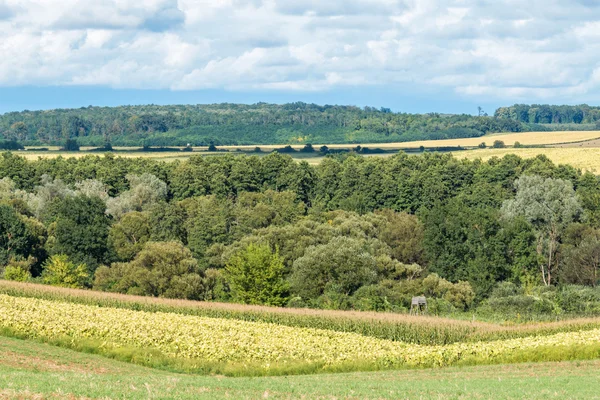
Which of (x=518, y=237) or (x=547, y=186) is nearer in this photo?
(x=518, y=237)

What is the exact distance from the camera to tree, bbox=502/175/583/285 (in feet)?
371

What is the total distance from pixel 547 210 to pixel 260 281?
54.9m

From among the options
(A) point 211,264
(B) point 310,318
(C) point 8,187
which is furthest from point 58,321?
(C) point 8,187

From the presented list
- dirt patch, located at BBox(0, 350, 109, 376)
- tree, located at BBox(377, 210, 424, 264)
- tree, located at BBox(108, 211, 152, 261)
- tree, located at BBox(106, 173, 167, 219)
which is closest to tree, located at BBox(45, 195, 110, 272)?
tree, located at BBox(108, 211, 152, 261)

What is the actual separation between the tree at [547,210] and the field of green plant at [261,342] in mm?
60350

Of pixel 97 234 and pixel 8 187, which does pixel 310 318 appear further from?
pixel 8 187

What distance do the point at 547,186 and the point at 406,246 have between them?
25.1 meters

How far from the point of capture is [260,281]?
75.6 meters

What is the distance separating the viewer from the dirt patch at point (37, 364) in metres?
35.3

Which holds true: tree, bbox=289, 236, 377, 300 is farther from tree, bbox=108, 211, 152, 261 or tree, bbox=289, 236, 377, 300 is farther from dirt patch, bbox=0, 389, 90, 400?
dirt patch, bbox=0, 389, 90, 400

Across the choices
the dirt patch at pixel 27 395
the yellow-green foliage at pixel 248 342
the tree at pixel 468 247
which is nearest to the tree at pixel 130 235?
the tree at pixel 468 247

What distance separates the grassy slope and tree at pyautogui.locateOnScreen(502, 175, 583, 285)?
75302mm

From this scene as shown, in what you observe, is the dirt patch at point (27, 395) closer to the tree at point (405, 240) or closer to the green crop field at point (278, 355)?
the green crop field at point (278, 355)

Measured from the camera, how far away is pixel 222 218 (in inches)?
4464
